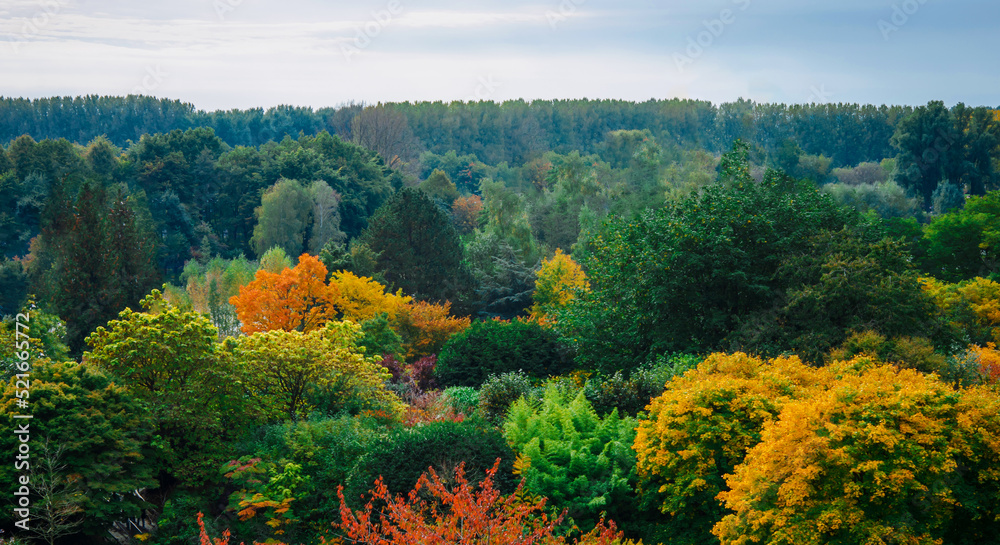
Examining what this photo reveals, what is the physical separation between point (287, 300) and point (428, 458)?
17400 mm

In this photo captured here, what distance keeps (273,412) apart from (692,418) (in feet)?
32.1

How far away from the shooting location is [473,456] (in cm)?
1429

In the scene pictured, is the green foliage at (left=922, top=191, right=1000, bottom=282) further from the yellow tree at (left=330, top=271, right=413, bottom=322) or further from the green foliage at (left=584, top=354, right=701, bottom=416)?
the yellow tree at (left=330, top=271, right=413, bottom=322)

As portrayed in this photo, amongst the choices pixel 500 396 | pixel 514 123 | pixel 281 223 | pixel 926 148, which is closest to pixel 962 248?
pixel 500 396

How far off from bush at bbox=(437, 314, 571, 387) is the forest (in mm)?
97

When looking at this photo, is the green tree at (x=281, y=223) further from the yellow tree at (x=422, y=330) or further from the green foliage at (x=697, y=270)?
the green foliage at (x=697, y=270)

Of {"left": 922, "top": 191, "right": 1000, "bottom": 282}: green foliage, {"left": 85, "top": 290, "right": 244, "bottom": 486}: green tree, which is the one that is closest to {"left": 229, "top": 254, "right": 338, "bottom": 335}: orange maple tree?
{"left": 85, "top": 290, "right": 244, "bottom": 486}: green tree

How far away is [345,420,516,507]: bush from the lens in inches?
553

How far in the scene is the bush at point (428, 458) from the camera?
14.1 metres

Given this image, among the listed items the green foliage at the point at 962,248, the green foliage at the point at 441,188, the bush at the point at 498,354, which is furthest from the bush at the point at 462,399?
the green foliage at the point at 441,188

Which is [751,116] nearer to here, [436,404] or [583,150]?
[583,150]

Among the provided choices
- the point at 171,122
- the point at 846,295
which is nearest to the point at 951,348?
the point at 846,295

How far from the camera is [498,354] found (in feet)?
82.4

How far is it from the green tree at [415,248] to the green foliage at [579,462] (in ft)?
74.1
